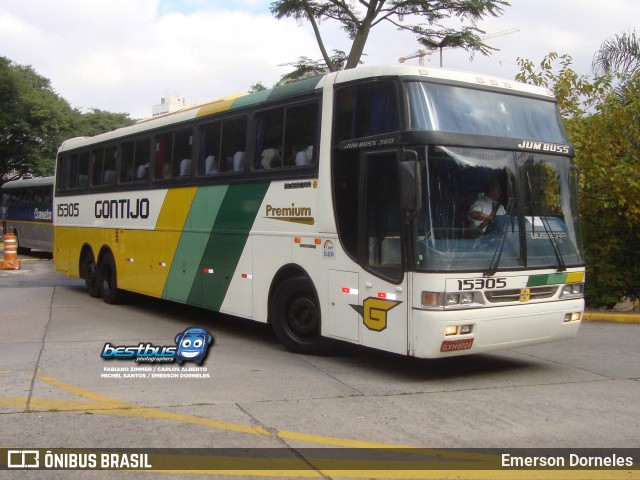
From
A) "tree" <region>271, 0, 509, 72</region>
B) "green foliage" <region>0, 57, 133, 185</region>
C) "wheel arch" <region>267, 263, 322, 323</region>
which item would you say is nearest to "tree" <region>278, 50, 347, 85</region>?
"tree" <region>271, 0, 509, 72</region>

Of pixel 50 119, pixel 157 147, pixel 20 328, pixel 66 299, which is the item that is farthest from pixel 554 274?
pixel 50 119

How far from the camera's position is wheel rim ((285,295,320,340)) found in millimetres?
8617

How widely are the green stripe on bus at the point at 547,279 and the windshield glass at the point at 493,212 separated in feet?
0.39

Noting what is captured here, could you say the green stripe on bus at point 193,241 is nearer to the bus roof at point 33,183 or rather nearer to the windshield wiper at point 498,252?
the windshield wiper at point 498,252

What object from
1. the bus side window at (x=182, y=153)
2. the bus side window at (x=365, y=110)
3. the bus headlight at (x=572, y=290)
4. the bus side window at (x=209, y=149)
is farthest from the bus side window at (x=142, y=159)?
the bus headlight at (x=572, y=290)

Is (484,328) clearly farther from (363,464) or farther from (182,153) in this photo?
(182,153)

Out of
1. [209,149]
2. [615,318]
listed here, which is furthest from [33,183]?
[615,318]

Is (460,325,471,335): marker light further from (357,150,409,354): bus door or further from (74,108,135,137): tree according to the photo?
(74,108,135,137): tree

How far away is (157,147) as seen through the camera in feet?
38.9

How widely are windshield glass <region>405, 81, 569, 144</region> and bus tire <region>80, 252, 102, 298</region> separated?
29.8 feet

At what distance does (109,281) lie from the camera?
1395cm

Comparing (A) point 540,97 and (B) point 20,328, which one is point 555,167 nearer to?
(A) point 540,97

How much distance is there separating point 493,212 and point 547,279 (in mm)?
1017

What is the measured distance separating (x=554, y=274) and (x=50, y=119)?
126 ft
